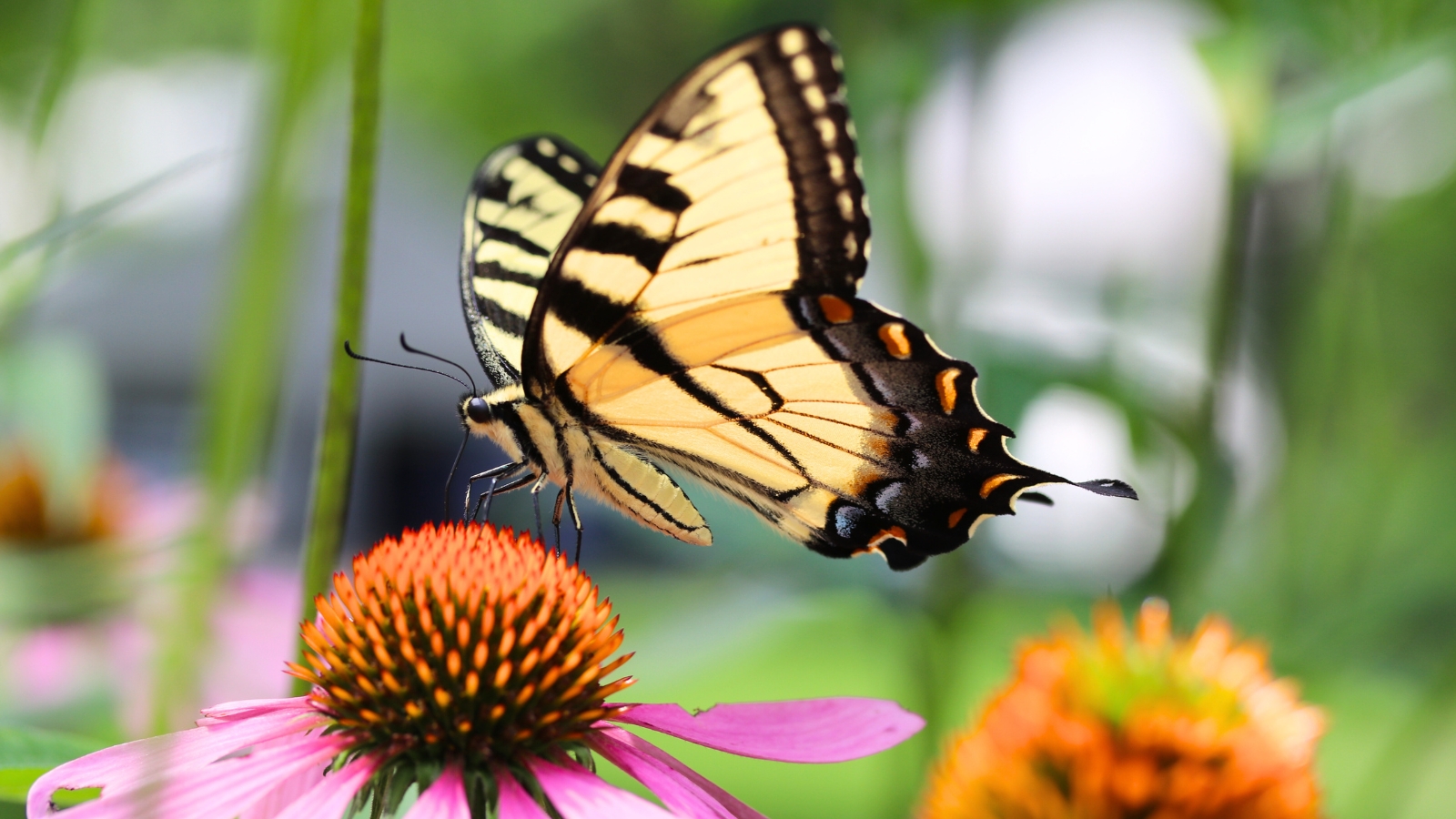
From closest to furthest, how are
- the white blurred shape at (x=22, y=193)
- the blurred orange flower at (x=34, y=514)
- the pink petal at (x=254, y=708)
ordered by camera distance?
the white blurred shape at (x=22, y=193) < the pink petal at (x=254, y=708) < the blurred orange flower at (x=34, y=514)

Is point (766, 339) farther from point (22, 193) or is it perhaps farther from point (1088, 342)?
point (22, 193)

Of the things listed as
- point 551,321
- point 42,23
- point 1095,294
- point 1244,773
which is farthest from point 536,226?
point 1244,773

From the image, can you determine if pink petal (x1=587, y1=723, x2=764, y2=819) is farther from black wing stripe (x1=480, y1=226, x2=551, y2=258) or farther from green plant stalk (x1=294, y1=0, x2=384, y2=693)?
black wing stripe (x1=480, y1=226, x2=551, y2=258)

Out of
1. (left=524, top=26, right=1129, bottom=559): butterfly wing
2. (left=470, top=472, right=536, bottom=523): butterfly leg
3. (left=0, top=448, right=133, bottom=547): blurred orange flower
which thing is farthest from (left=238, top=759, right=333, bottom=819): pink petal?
(left=0, top=448, right=133, bottom=547): blurred orange flower

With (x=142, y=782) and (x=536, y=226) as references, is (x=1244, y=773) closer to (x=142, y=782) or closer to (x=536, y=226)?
(x=142, y=782)

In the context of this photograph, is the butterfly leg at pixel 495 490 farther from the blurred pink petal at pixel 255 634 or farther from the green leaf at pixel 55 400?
the blurred pink petal at pixel 255 634

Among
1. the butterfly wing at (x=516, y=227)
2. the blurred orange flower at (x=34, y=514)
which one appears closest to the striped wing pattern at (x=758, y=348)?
the butterfly wing at (x=516, y=227)
